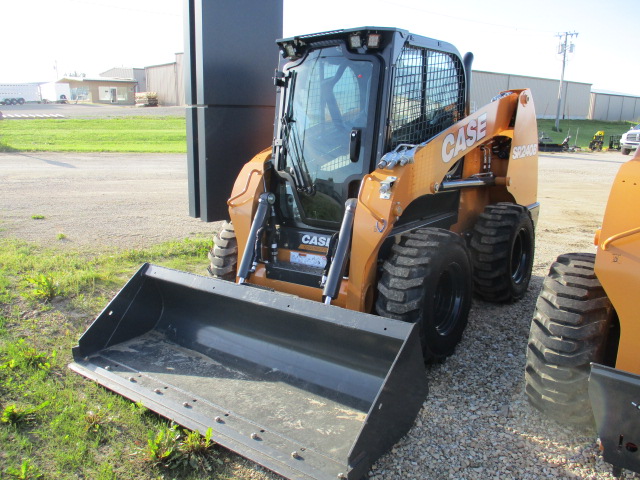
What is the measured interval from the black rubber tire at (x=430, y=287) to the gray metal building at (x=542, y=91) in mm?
31773

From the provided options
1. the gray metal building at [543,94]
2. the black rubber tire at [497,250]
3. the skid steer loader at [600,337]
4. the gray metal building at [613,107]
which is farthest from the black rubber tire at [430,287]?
the gray metal building at [613,107]

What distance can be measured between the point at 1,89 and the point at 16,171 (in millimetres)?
58109

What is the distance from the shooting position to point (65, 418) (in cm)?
341

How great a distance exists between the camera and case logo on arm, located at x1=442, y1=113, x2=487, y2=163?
4.64m

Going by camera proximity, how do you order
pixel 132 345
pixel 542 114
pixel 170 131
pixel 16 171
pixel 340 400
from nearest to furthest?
pixel 340 400, pixel 132 345, pixel 16 171, pixel 170 131, pixel 542 114

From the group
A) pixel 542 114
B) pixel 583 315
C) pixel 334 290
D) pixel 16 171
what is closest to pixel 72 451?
pixel 334 290

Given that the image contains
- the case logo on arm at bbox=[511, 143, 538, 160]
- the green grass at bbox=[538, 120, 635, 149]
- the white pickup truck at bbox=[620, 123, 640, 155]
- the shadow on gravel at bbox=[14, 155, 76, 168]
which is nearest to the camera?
the case logo on arm at bbox=[511, 143, 538, 160]

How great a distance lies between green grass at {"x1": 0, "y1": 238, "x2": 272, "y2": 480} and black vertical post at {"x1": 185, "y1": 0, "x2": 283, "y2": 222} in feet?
5.29

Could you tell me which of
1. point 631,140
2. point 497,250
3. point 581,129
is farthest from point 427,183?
point 581,129

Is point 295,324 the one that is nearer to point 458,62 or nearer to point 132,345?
point 132,345

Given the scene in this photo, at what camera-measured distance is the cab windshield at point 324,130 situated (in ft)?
14.2

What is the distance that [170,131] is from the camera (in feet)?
91.2

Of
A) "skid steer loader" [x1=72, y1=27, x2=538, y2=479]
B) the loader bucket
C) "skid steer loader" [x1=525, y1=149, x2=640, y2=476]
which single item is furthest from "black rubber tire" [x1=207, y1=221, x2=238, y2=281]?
"skid steer loader" [x1=525, y1=149, x2=640, y2=476]

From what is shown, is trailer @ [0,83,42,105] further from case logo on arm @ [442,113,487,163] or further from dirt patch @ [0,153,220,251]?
case logo on arm @ [442,113,487,163]
